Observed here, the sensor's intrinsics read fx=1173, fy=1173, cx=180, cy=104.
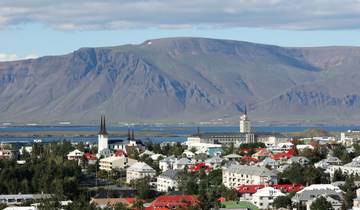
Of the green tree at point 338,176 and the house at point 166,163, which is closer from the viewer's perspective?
the green tree at point 338,176

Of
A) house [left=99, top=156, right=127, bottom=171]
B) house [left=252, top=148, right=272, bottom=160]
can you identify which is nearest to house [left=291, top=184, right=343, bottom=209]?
house [left=252, top=148, right=272, bottom=160]

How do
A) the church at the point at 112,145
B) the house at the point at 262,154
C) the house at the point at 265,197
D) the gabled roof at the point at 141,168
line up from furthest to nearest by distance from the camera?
the church at the point at 112,145 < the house at the point at 262,154 < the gabled roof at the point at 141,168 < the house at the point at 265,197

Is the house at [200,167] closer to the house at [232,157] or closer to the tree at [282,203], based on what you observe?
the house at [232,157]

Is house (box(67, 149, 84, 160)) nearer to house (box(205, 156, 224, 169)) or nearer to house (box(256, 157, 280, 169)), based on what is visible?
house (box(205, 156, 224, 169))

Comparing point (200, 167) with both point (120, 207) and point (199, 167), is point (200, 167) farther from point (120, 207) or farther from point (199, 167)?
point (120, 207)

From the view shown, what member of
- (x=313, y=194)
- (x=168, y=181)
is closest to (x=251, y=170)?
(x=168, y=181)

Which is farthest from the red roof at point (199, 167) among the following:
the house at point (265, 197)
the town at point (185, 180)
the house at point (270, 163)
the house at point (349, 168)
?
the house at point (265, 197)
